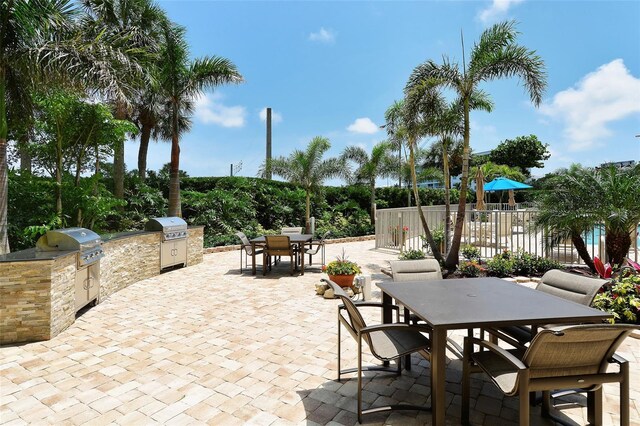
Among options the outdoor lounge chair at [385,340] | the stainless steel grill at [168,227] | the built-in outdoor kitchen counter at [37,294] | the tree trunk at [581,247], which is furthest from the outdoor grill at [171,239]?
the tree trunk at [581,247]

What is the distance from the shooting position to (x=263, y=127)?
76.3 feet

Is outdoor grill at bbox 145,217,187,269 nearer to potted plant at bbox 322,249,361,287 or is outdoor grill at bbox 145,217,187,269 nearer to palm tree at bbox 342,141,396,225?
potted plant at bbox 322,249,361,287

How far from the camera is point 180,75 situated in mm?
10062

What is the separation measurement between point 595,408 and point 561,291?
3.22ft

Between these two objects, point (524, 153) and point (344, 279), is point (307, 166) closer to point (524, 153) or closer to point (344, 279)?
point (344, 279)

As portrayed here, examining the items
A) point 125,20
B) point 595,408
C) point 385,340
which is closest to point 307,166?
point 125,20

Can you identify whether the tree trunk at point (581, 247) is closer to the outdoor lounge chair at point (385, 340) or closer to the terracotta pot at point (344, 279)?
the terracotta pot at point (344, 279)

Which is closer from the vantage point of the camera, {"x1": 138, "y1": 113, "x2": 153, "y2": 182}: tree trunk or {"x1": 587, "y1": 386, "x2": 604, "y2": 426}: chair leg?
{"x1": 587, "y1": 386, "x2": 604, "y2": 426}: chair leg

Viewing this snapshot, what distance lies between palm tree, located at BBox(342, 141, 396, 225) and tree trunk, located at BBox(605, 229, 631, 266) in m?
11.6

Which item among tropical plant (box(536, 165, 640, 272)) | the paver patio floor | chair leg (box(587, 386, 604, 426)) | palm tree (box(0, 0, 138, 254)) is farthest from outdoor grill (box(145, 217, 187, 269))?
tropical plant (box(536, 165, 640, 272))

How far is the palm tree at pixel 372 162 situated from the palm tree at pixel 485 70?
9.48 metres

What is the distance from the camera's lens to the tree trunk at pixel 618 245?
5.67m

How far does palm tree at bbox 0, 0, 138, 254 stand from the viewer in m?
5.50

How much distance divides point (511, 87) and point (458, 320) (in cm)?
742
